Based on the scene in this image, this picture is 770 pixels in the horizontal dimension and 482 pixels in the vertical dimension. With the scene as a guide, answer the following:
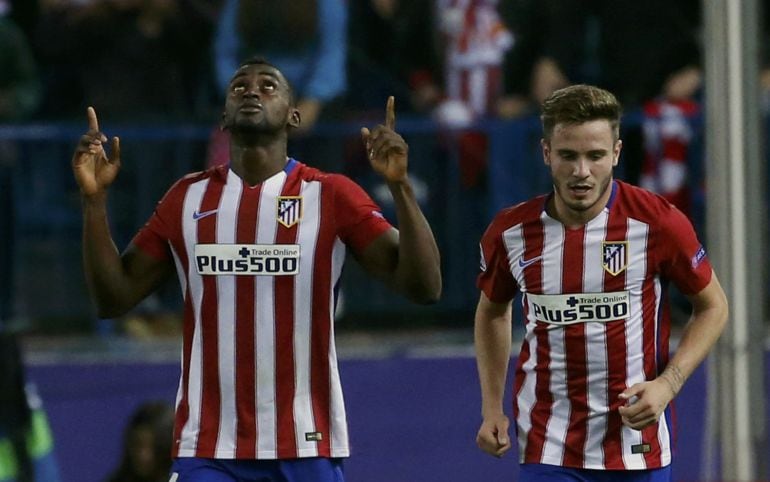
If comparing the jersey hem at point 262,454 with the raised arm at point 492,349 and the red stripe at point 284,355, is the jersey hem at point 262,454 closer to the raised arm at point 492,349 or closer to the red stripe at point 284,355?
the red stripe at point 284,355

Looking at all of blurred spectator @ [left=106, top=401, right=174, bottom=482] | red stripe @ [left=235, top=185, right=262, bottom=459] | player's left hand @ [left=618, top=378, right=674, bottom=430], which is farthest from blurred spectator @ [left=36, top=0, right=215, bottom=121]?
player's left hand @ [left=618, top=378, right=674, bottom=430]

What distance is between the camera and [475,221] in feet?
30.9

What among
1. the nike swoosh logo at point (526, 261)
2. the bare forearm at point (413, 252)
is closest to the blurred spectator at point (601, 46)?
the nike swoosh logo at point (526, 261)

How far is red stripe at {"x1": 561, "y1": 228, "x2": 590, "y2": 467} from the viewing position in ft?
18.3

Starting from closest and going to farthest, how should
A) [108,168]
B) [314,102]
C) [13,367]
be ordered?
1. [108,168]
2. [13,367]
3. [314,102]

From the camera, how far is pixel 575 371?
5594 millimetres

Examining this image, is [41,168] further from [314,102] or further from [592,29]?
[592,29]

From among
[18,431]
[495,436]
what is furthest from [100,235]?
[18,431]

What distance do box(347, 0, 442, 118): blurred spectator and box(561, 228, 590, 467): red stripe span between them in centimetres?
406

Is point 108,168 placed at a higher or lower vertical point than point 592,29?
lower

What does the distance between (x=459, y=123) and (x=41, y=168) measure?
2.23 m

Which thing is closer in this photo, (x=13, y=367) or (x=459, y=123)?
(x=13, y=367)

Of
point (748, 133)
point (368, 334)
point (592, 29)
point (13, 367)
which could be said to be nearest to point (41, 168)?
point (13, 367)

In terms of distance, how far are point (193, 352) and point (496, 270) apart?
3.34ft
